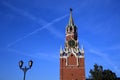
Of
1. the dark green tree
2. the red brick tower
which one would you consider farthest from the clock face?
the dark green tree

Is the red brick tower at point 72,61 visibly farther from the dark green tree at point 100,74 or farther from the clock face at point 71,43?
the dark green tree at point 100,74

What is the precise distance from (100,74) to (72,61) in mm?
7476

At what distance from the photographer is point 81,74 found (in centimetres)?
4706

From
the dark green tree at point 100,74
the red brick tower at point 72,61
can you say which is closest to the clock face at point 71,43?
the red brick tower at point 72,61

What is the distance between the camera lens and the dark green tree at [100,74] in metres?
46.9

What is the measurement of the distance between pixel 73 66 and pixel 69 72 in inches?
68.8

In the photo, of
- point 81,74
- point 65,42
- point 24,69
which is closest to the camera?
point 24,69

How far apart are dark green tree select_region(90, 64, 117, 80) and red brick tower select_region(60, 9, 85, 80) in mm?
3192

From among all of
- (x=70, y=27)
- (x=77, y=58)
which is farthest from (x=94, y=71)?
(x=70, y=27)

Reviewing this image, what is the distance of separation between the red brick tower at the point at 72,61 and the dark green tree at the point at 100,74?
3.19 metres

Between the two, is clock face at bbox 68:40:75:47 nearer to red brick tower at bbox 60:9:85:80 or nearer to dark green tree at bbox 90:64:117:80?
red brick tower at bbox 60:9:85:80

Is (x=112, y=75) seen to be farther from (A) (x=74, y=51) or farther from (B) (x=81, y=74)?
(A) (x=74, y=51)

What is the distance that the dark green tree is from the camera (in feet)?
154

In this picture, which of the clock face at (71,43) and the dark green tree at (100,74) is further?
the clock face at (71,43)
